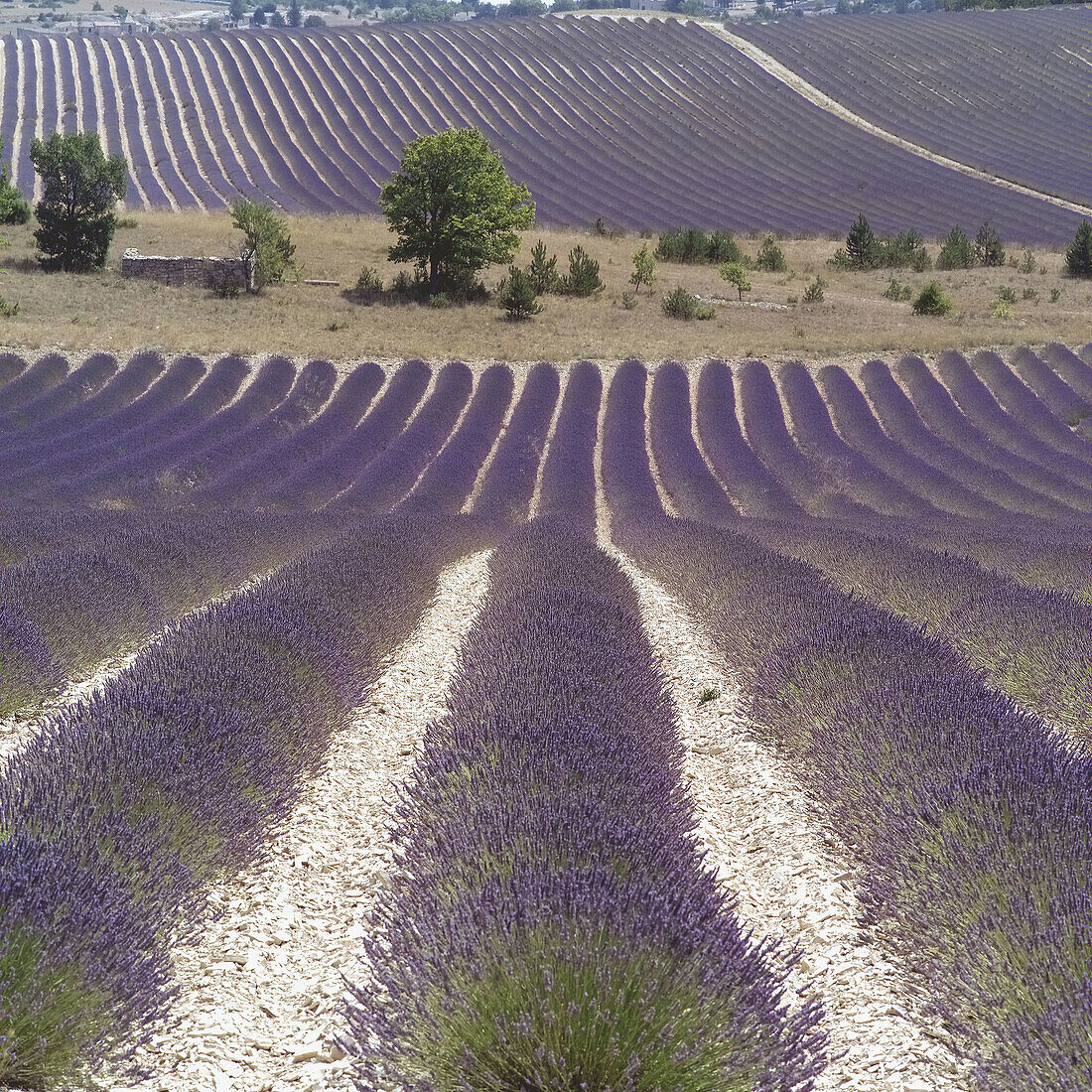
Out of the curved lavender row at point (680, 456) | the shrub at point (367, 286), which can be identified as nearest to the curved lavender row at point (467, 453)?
the curved lavender row at point (680, 456)

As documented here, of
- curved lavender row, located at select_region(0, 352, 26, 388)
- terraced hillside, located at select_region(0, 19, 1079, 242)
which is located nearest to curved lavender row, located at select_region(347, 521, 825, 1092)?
curved lavender row, located at select_region(0, 352, 26, 388)

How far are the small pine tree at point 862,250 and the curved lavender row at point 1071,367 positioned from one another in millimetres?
12951

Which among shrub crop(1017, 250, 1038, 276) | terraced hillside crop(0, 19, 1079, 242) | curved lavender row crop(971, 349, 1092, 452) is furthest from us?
terraced hillside crop(0, 19, 1079, 242)

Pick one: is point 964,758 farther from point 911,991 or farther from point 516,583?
point 516,583

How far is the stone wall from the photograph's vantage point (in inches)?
1005

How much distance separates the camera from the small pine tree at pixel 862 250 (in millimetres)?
33188

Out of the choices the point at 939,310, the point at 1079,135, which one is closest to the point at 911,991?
the point at 939,310

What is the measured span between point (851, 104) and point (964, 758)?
56.0 meters

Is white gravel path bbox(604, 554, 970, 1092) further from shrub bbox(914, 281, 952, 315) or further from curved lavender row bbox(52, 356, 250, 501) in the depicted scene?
shrub bbox(914, 281, 952, 315)

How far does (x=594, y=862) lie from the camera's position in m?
2.75

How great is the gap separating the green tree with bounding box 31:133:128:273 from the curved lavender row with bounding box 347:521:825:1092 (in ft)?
86.1

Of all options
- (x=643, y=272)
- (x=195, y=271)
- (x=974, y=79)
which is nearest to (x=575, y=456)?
(x=643, y=272)

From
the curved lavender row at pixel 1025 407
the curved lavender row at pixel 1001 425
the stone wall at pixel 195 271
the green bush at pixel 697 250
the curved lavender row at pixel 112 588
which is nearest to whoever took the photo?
the curved lavender row at pixel 112 588

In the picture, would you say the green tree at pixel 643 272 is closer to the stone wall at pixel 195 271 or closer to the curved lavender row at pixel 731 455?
the curved lavender row at pixel 731 455
